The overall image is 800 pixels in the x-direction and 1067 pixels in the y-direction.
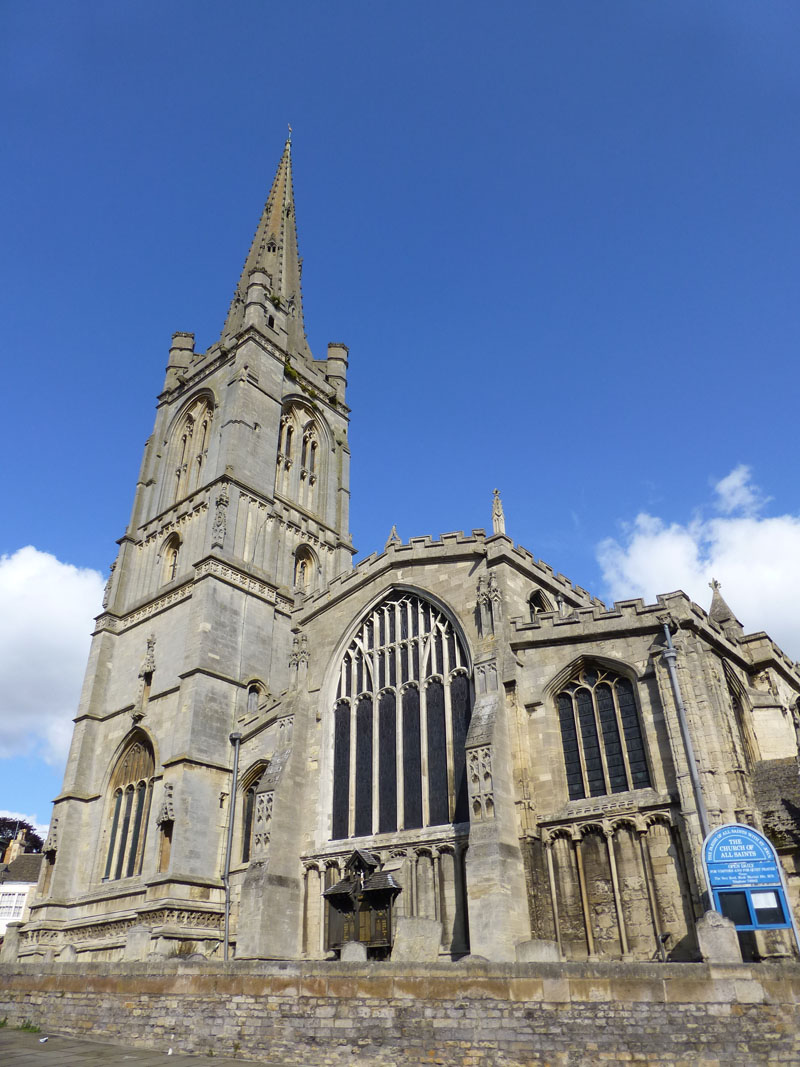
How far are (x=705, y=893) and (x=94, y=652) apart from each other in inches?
1013

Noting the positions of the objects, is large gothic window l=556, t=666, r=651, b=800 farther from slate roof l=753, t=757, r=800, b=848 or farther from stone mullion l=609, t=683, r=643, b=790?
slate roof l=753, t=757, r=800, b=848

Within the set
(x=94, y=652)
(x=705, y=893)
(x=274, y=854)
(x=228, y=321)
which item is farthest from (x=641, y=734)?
(x=228, y=321)

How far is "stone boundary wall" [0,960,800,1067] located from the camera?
36.0 feet

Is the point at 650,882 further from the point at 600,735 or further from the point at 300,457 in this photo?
the point at 300,457

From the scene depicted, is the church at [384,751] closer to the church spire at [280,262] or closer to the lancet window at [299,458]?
the lancet window at [299,458]

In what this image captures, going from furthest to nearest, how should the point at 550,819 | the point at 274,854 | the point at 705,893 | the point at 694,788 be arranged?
the point at 274,854, the point at 550,819, the point at 694,788, the point at 705,893

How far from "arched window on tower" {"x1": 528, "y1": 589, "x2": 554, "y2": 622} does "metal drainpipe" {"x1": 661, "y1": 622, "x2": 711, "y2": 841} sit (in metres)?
5.59

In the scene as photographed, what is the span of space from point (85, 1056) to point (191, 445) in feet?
92.8

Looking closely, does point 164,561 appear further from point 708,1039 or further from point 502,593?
point 708,1039

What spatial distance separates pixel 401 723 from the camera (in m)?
23.0

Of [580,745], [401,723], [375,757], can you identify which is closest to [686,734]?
[580,745]

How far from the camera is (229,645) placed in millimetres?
28516

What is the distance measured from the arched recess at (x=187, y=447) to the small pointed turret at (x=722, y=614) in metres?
22.6

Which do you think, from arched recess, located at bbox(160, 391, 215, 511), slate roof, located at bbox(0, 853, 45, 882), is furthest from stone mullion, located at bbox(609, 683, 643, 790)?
slate roof, located at bbox(0, 853, 45, 882)
